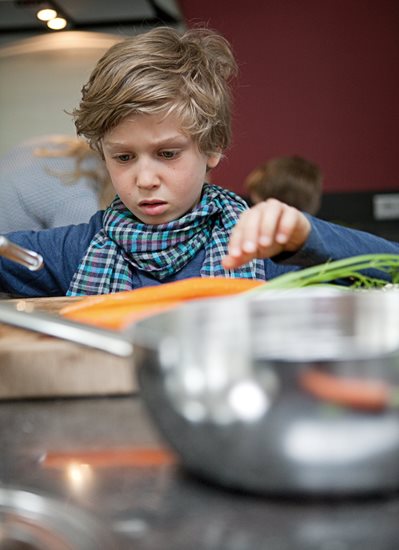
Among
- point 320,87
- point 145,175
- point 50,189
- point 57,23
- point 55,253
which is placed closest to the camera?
point 145,175

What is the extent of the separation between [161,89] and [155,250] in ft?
0.88

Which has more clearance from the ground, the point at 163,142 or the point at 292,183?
the point at 292,183

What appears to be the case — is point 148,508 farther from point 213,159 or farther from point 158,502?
point 213,159

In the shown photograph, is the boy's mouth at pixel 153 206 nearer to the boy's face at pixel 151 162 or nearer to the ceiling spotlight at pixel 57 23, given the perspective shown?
the boy's face at pixel 151 162

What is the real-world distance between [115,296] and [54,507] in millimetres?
477

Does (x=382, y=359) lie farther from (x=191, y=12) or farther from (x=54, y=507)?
(x=191, y=12)

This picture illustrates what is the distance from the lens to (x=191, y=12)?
451 cm

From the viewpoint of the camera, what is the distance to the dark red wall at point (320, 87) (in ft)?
15.2

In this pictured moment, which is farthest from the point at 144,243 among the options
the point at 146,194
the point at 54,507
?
the point at 54,507

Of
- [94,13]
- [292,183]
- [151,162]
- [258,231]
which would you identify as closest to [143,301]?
[258,231]

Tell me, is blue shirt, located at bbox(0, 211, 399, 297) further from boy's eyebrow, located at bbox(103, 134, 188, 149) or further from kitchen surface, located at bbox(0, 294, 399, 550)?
kitchen surface, located at bbox(0, 294, 399, 550)

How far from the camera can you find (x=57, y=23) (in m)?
3.40

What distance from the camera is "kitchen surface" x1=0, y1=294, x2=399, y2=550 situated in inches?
15.0

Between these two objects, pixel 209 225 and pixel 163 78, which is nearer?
pixel 163 78
